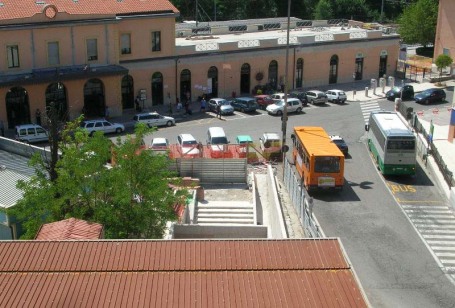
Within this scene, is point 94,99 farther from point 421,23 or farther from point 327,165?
point 421,23

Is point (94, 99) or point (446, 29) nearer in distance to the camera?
point (94, 99)

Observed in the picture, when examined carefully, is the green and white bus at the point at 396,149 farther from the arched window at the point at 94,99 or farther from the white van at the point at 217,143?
the arched window at the point at 94,99

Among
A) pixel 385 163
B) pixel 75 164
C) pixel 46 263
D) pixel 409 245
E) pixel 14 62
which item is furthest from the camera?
pixel 14 62

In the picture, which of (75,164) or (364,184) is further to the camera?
(364,184)

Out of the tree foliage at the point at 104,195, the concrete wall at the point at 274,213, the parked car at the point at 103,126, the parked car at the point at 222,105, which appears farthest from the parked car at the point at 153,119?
the tree foliage at the point at 104,195

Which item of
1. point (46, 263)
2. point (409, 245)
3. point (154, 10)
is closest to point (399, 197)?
point (409, 245)

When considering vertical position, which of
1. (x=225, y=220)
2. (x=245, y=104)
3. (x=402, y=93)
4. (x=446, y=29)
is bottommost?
(x=225, y=220)

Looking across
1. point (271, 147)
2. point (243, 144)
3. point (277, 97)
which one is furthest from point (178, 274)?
point (277, 97)

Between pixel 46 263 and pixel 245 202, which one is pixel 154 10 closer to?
pixel 245 202

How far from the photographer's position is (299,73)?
70.2 meters

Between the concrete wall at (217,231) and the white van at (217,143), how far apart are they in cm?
1111

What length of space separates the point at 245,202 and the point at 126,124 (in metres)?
19.7

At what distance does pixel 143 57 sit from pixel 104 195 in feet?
115

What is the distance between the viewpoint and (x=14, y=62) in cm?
5466
